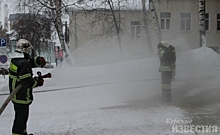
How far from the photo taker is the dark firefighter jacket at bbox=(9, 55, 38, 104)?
16.0 ft

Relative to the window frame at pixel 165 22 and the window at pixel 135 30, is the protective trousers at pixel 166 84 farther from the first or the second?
the window frame at pixel 165 22

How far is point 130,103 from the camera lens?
839cm

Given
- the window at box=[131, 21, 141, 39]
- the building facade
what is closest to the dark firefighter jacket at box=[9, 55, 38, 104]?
the building facade

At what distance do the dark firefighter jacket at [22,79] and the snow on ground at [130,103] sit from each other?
3.75 feet

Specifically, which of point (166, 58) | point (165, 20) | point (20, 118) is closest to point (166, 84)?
point (166, 58)

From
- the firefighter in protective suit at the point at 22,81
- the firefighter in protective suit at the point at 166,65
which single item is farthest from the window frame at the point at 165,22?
the firefighter in protective suit at the point at 22,81

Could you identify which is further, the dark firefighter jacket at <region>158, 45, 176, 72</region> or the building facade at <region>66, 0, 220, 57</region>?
the building facade at <region>66, 0, 220, 57</region>

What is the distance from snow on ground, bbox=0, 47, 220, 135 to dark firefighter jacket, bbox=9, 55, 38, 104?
3.75ft

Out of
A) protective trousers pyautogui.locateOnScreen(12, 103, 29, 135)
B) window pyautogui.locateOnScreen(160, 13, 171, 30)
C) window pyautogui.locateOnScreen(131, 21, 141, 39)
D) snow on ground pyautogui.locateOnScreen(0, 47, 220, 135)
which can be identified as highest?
window pyautogui.locateOnScreen(160, 13, 171, 30)

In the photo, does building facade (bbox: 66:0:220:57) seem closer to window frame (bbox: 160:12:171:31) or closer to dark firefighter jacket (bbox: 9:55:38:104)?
window frame (bbox: 160:12:171:31)

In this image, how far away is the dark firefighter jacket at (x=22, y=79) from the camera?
16.0ft

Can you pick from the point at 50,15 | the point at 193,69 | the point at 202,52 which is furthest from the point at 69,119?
the point at 50,15

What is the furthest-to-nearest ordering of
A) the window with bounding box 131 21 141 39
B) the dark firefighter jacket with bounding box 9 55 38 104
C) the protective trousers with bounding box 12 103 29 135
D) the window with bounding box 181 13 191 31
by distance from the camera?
the window with bounding box 181 13 191 31
the window with bounding box 131 21 141 39
the protective trousers with bounding box 12 103 29 135
the dark firefighter jacket with bounding box 9 55 38 104

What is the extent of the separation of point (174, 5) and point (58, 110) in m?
23.8
